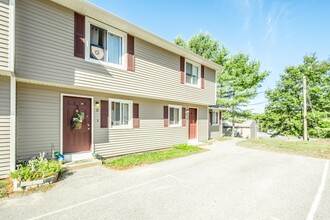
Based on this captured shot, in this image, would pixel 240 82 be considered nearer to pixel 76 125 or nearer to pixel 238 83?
pixel 238 83

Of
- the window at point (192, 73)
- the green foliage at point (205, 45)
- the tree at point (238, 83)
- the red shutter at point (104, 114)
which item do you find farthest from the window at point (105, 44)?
the green foliage at point (205, 45)

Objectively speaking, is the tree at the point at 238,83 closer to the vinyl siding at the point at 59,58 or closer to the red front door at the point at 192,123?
the red front door at the point at 192,123

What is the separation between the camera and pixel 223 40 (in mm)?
19844

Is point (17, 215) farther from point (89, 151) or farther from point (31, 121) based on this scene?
point (89, 151)

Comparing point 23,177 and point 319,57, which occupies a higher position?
point 319,57

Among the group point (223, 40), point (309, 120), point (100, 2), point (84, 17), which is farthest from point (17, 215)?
point (309, 120)

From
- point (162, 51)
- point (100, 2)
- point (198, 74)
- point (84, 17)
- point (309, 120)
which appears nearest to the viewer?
point (84, 17)

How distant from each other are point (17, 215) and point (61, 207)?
673 mm

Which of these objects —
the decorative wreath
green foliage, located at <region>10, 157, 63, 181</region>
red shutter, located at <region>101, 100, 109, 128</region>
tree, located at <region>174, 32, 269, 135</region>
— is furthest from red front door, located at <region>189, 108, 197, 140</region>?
Answer: green foliage, located at <region>10, 157, 63, 181</region>

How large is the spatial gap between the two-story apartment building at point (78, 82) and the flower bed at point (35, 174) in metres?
0.75

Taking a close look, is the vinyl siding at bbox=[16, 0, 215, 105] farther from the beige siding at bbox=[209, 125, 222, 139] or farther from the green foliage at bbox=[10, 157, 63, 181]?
the beige siding at bbox=[209, 125, 222, 139]

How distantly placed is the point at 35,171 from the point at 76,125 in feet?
6.73

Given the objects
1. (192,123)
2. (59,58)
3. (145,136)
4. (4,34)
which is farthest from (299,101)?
(4,34)

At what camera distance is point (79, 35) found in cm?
565
